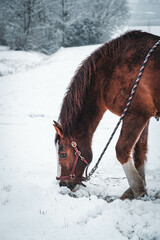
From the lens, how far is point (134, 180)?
225 centimetres

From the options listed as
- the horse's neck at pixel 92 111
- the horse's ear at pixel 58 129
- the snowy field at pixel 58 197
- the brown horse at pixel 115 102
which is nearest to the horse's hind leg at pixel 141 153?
the brown horse at pixel 115 102

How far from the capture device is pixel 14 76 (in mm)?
14406

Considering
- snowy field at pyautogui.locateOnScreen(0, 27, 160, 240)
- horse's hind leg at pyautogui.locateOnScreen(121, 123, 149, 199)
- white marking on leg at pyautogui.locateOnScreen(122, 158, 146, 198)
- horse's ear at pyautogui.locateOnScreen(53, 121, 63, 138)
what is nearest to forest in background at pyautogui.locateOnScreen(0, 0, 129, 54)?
snowy field at pyautogui.locateOnScreen(0, 27, 160, 240)

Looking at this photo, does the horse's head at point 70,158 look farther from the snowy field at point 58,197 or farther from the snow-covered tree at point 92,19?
the snow-covered tree at point 92,19

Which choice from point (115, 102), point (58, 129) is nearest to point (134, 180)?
point (115, 102)

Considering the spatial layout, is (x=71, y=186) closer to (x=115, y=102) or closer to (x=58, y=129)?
(x=58, y=129)

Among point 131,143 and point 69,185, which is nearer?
point 131,143

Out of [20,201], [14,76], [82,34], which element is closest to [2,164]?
[20,201]

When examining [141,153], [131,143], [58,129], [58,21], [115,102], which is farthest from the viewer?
[58,21]

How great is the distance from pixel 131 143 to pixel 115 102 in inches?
20.6

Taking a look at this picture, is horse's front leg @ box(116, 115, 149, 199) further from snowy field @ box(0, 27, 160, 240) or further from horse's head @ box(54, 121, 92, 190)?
horse's head @ box(54, 121, 92, 190)

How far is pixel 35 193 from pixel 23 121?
458 cm

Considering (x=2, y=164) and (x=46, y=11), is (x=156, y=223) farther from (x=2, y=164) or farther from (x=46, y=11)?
(x=46, y=11)

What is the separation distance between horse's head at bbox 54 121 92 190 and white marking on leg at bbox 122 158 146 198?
0.56 meters
